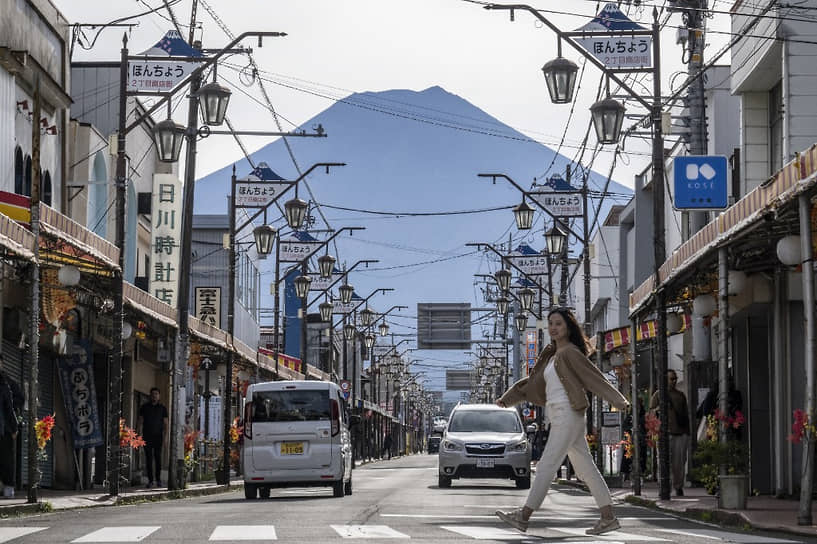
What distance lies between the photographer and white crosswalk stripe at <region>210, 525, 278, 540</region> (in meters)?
12.5

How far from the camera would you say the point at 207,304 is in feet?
167

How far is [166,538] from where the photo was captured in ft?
41.0

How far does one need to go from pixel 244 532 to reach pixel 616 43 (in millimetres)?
13281

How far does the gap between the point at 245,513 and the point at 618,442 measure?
16.3 m

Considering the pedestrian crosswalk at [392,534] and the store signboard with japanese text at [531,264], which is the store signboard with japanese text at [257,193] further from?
the pedestrian crosswalk at [392,534]

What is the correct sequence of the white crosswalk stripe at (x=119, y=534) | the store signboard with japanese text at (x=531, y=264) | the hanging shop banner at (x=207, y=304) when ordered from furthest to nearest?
the hanging shop banner at (x=207, y=304) < the store signboard with japanese text at (x=531, y=264) < the white crosswalk stripe at (x=119, y=534)

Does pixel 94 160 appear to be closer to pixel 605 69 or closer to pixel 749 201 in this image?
pixel 605 69

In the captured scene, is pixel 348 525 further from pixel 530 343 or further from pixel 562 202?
pixel 530 343

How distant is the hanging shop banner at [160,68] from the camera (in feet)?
85.1

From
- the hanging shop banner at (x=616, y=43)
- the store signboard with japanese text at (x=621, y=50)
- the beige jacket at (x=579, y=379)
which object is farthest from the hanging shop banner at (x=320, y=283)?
the beige jacket at (x=579, y=379)

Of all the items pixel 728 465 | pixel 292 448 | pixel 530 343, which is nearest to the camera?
pixel 728 465

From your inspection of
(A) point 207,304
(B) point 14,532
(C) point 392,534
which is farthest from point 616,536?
(A) point 207,304

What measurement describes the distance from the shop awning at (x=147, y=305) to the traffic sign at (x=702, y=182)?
31.6 ft

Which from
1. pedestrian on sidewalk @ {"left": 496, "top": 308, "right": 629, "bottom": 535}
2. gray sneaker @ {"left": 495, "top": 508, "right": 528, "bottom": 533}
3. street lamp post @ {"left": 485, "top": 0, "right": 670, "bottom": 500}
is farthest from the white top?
street lamp post @ {"left": 485, "top": 0, "right": 670, "bottom": 500}
